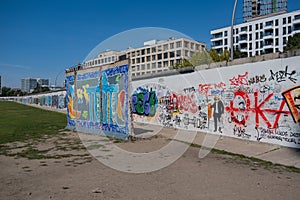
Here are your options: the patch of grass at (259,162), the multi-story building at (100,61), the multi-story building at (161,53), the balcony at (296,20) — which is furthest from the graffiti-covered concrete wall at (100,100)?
the multi-story building at (161,53)

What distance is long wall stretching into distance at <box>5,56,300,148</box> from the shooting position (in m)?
8.09

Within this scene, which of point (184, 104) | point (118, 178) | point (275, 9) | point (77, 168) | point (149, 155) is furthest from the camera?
point (275, 9)

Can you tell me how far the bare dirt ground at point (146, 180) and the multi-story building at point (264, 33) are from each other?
56.8 m

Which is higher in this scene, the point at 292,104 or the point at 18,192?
the point at 292,104

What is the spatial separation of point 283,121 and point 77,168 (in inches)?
251

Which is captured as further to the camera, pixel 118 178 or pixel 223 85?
pixel 223 85

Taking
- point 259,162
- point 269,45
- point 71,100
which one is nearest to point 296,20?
point 269,45

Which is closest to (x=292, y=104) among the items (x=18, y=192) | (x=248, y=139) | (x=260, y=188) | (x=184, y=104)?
(x=248, y=139)

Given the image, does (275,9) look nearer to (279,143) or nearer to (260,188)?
(279,143)

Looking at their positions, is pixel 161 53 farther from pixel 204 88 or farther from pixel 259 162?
pixel 259 162

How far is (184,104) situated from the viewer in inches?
509

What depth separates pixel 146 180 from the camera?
512 centimetres

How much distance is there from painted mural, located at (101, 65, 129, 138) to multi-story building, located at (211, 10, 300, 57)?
53816mm

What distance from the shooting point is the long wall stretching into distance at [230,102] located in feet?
26.5
